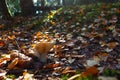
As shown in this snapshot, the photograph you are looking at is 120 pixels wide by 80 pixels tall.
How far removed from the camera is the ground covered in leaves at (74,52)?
2959mm

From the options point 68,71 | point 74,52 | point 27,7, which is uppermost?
point 68,71

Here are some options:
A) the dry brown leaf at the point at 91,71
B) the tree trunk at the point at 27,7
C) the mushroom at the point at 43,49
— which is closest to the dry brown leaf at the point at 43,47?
the mushroom at the point at 43,49

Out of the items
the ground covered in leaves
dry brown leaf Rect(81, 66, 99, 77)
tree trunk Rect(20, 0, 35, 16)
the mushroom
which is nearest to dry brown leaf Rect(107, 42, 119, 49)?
the ground covered in leaves

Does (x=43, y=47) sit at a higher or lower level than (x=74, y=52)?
higher

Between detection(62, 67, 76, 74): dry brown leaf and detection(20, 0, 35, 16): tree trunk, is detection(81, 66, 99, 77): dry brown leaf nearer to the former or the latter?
detection(62, 67, 76, 74): dry brown leaf

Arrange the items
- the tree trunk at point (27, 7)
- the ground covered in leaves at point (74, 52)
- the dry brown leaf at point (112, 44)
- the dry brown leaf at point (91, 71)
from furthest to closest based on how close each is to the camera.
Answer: the tree trunk at point (27, 7)
the dry brown leaf at point (112, 44)
the ground covered in leaves at point (74, 52)
the dry brown leaf at point (91, 71)

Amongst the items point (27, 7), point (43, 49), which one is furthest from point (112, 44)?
point (27, 7)

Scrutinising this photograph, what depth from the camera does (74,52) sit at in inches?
157

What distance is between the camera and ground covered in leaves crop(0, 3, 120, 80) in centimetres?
296

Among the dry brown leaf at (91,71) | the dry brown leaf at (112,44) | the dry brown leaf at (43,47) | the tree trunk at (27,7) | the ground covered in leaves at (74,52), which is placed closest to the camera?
the dry brown leaf at (91,71)

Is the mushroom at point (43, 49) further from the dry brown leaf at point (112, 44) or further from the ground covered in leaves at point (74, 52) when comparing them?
the dry brown leaf at point (112, 44)

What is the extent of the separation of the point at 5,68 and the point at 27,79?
0.70 metres

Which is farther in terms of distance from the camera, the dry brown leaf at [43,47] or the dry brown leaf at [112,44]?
the dry brown leaf at [112,44]

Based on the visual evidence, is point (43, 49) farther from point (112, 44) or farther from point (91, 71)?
point (112, 44)
